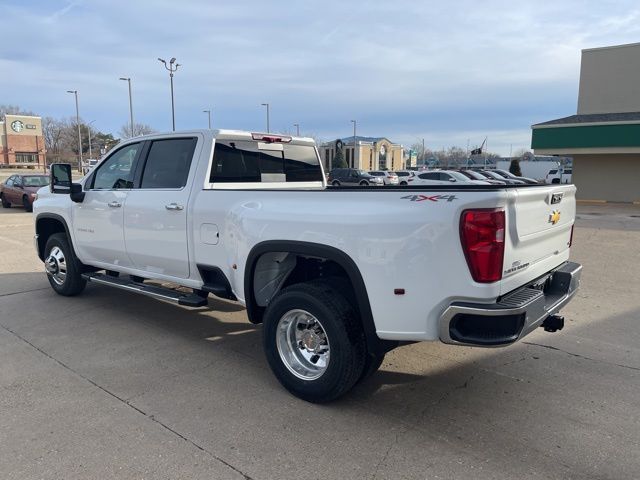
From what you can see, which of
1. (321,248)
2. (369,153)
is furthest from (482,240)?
(369,153)

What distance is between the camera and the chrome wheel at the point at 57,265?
257 inches

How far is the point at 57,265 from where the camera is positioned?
21.7ft

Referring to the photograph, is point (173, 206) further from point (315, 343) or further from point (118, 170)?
point (315, 343)

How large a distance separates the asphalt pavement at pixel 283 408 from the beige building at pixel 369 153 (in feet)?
231

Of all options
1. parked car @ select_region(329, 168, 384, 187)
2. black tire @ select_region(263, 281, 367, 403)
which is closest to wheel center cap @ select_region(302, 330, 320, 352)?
black tire @ select_region(263, 281, 367, 403)

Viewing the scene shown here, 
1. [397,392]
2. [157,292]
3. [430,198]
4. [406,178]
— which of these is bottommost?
[397,392]

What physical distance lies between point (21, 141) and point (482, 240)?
320 feet

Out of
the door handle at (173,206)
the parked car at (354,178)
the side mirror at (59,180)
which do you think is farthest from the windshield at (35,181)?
the parked car at (354,178)

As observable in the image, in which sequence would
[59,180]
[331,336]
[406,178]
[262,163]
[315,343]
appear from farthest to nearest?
[406,178] → [59,180] → [262,163] → [315,343] → [331,336]

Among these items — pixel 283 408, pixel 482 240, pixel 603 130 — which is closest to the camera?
pixel 482 240

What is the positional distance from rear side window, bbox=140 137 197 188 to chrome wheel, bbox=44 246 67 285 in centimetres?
219

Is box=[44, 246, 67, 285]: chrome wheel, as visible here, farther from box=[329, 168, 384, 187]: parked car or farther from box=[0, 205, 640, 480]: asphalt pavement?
box=[329, 168, 384, 187]: parked car

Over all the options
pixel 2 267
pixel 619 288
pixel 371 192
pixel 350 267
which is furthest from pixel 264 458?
pixel 2 267

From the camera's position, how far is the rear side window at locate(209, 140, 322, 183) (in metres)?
4.78
